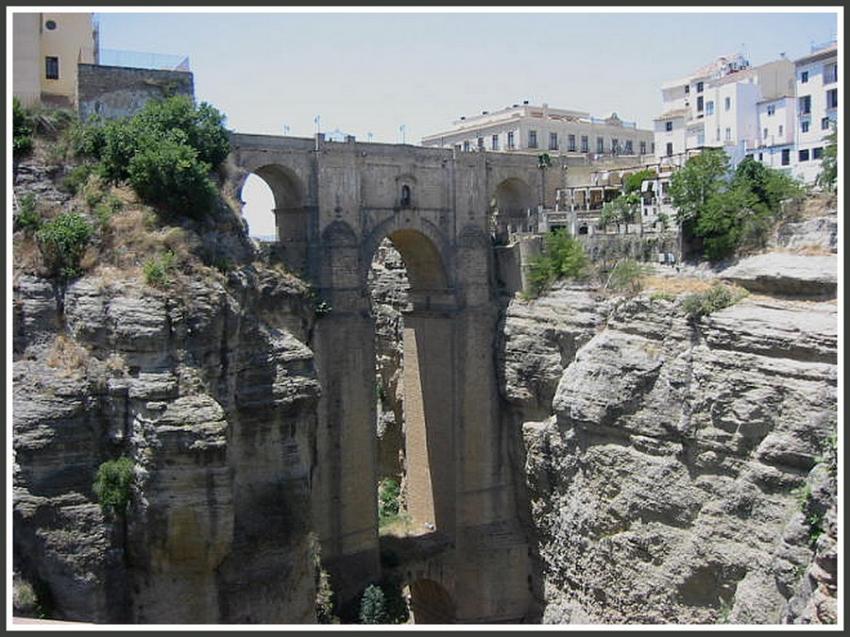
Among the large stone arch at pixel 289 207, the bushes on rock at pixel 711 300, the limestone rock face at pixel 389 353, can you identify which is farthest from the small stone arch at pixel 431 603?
the bushes on rock at pixel 711 300

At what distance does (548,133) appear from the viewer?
180 feet

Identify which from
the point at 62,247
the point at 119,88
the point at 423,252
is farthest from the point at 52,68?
the point at 423,252

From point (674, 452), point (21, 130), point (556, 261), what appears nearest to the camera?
point (21, 130)

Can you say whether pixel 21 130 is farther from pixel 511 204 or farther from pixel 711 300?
pixel 511 204

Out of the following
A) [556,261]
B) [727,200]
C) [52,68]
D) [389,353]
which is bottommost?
[389,353]

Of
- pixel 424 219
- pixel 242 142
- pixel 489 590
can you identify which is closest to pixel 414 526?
pixel 489 590

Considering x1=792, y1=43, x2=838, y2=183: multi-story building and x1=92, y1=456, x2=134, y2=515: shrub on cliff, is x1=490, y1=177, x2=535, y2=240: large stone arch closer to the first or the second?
x1=792, y1=43, x2=838, y2=183: multi-story building

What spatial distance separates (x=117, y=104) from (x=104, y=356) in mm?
9580

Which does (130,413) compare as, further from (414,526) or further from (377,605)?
(414,526)

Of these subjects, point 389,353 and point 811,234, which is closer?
point 811,234

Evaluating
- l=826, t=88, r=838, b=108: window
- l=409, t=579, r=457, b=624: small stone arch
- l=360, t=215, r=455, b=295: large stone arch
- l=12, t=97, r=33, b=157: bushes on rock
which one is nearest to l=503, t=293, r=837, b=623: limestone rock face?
l=360, t=215, r=455, b=295: large stone arch

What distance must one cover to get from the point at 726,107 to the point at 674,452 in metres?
22.3

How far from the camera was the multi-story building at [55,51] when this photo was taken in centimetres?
3014

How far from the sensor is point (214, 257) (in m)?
27.4
